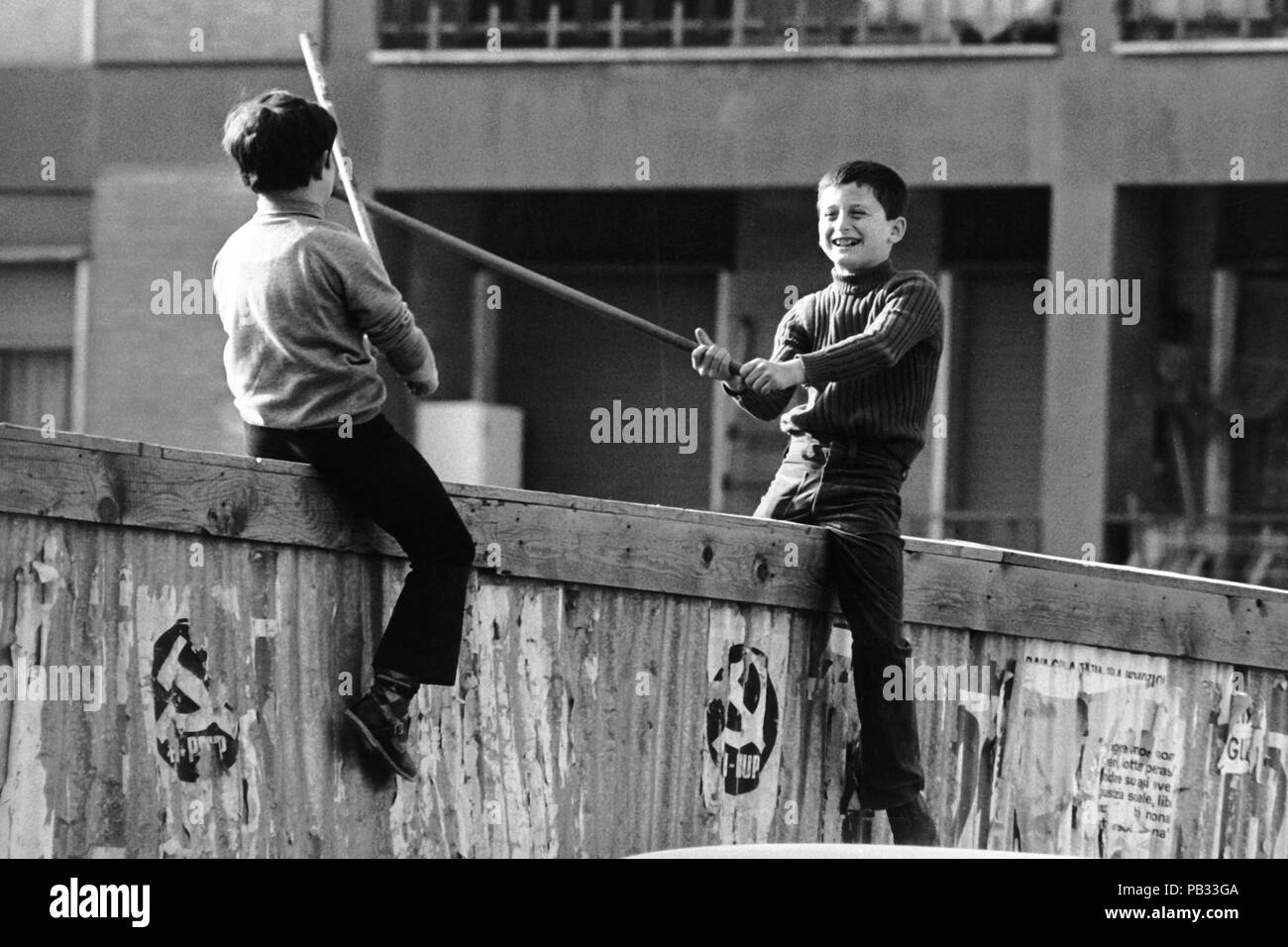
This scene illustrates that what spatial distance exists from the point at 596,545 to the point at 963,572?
122cm

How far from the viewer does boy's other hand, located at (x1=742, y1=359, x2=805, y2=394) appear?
5.33 metres

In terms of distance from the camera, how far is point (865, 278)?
5707mm

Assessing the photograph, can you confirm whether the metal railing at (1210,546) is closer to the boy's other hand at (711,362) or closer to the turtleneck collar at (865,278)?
the turtleneck collar at (865,278)

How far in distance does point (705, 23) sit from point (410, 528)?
10491 mm

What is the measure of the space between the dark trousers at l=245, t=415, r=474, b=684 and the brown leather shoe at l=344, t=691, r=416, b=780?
96 millimetres

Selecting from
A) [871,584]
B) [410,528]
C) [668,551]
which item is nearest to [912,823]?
[871,584]

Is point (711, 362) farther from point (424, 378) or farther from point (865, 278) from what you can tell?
point (424, 378)

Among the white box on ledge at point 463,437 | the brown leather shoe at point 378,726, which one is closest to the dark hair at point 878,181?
the brown leather shoe at point 378,726

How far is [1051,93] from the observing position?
14125 mm

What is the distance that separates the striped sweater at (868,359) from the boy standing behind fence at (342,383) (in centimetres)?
121

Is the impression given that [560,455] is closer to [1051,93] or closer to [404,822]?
[1051,93]

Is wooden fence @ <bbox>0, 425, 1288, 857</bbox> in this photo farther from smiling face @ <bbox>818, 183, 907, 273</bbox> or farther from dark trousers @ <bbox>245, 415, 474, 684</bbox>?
smiling face @ <bbox>818, 183, 907, 273</bbox>

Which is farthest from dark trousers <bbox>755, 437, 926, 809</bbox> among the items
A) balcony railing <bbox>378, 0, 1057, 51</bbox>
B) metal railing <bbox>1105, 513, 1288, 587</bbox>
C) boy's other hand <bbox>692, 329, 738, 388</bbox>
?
balcony railing <bbox>378, 0, 1057, 51</bbox>

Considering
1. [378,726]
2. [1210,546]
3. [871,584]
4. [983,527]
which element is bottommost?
[378,726]
